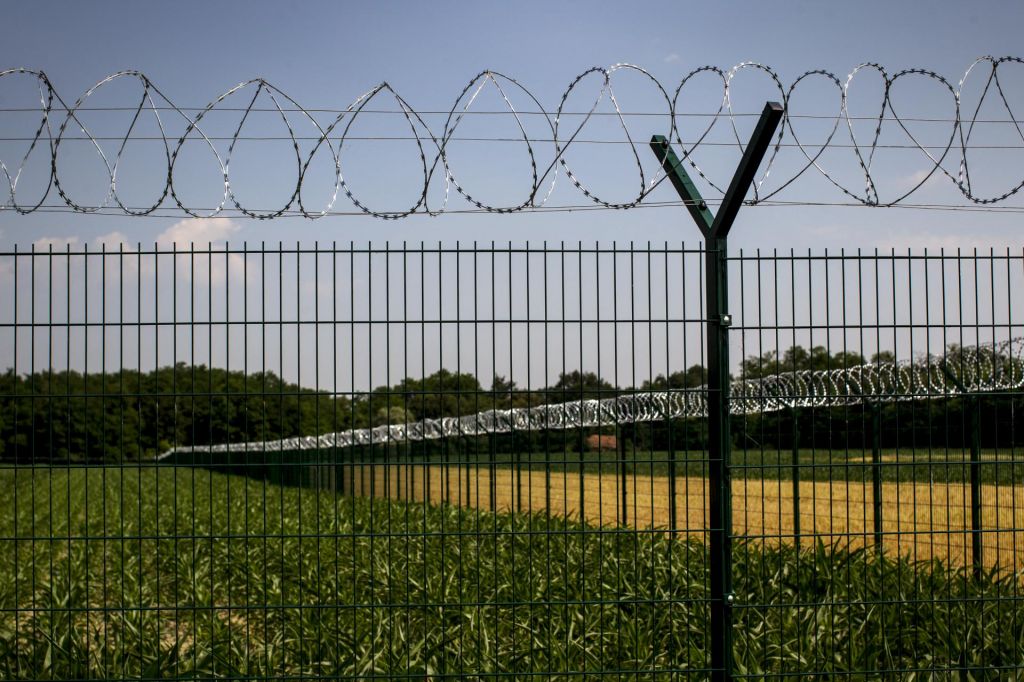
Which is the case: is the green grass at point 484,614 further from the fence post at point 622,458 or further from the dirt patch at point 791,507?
the dirt patch at point 791,507

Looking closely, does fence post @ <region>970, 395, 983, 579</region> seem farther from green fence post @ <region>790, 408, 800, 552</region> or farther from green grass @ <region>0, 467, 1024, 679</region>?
green fence post @ <region>790, 408, 800, 552</region>

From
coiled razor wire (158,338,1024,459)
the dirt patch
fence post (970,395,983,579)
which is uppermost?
coiled razor wire (158,338,1024,459)

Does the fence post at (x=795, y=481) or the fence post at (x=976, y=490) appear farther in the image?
the fence post at (x=976, y=490)

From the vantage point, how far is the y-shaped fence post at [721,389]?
518cm

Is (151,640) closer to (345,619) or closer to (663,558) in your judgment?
(345,619)

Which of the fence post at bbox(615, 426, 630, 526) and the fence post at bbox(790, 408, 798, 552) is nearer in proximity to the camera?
the fence post at bbox(615, 426, 630, 526)

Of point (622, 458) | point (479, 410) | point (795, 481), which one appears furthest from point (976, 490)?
point (479, 410)

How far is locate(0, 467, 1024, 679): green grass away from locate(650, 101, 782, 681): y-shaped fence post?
0.15 metres

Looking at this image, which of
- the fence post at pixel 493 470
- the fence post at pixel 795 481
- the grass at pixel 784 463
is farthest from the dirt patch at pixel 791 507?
the fence post at pixel 493 470

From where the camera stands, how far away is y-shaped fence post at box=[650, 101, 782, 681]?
5180 mm

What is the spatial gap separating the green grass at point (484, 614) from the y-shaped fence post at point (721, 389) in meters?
0.15

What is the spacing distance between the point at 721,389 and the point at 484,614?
3.00 m


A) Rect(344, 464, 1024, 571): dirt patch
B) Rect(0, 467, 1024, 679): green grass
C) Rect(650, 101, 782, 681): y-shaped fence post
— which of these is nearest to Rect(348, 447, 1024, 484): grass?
Rect(650, 101, 782, 681): y-shaped fence post

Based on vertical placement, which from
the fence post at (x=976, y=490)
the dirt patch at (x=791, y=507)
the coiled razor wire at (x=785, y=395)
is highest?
the coiled razor wire at (x=785, y=395)
